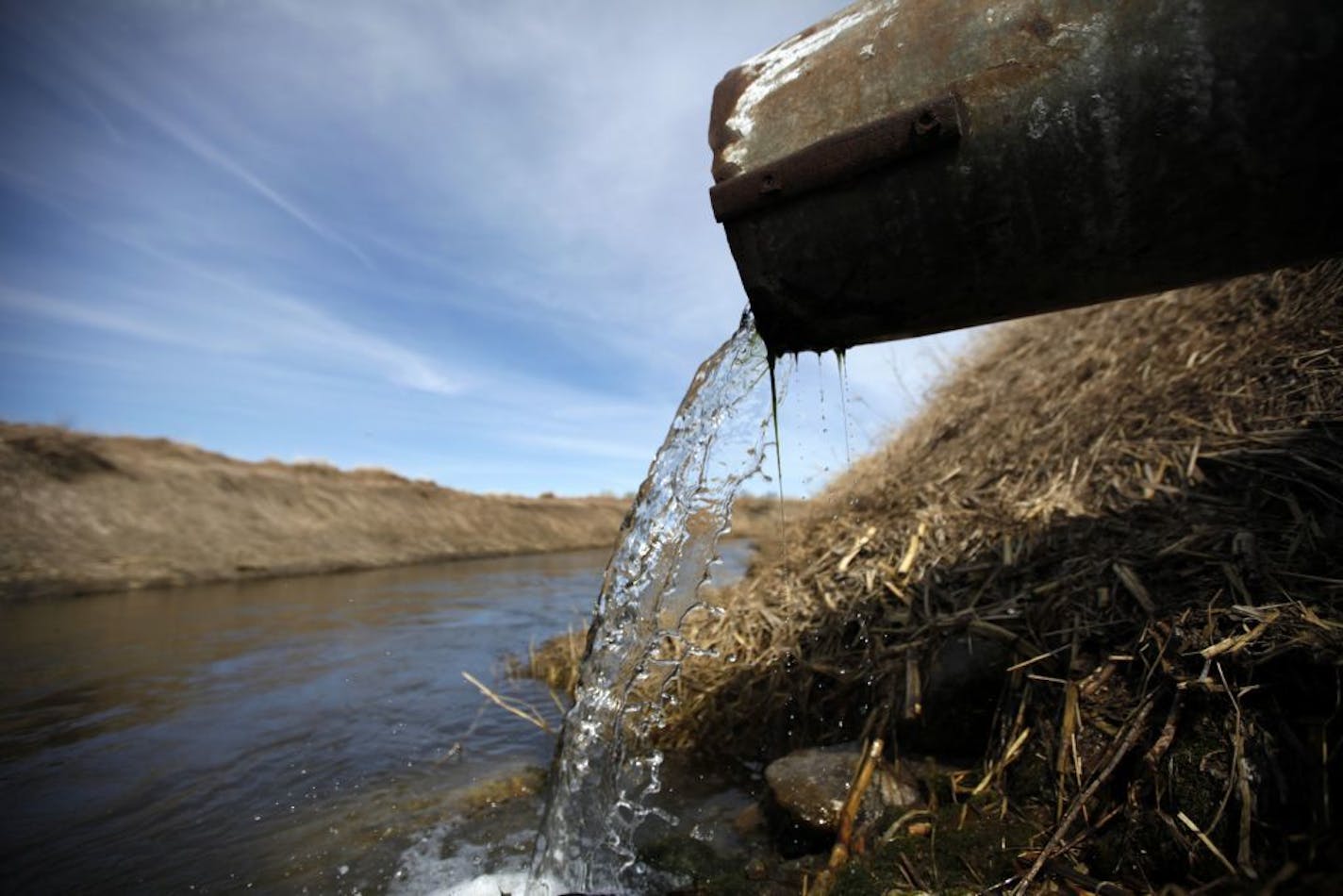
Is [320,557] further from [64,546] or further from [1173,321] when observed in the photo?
[1173,321]

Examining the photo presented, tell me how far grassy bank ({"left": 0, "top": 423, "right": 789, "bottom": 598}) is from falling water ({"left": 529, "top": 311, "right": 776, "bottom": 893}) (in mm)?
6200

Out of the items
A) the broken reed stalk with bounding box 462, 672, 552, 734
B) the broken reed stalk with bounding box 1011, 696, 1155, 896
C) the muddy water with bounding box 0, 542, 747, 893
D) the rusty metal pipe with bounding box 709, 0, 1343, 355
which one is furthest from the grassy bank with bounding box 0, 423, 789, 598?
the rusty metal pipe with bounding box 709, 0, 1343, 355

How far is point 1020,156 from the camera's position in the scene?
4.87 ft

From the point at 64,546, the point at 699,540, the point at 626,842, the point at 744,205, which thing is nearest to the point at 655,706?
the point at 626,842

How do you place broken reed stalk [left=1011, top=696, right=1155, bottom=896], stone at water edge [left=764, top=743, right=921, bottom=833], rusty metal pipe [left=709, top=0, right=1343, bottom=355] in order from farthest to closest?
stone at water edge [left=764, top=743, right=921, bottom=833], broken reed stalk [left=1011, top=696, right=1155, bottom=896], rusty metal pipe [left=709, top=0, right=1343, bottom=355]

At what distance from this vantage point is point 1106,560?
2.47 m

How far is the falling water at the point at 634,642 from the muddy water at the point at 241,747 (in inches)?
17.6

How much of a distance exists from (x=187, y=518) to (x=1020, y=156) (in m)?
17.9

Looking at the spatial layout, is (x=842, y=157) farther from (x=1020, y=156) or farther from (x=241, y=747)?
(x=241, y=747)

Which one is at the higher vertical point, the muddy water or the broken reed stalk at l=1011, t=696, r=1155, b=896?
the broken reed stalk at l=1011, t=696, r=1155, b=896

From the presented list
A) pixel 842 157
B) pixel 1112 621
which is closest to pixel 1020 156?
pixel 842 157

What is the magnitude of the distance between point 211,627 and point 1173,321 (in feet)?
34.3

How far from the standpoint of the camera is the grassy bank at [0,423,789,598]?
11.5 m

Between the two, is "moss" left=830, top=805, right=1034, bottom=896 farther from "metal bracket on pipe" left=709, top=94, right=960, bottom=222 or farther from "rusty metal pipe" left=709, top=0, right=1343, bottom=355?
"metal bracket on pipe" left=709, top=94, right=960, bottom=222
